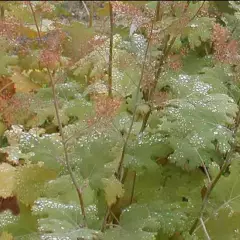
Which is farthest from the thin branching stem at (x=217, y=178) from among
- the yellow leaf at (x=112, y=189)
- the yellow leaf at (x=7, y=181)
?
the yellow leaf at (x=7, y=181)

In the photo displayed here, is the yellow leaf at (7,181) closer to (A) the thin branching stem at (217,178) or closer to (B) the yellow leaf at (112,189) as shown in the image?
(B) the yellow leaf at (112,189)

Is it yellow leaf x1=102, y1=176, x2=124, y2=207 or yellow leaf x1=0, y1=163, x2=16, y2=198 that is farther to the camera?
yellow leaf x1=0, y1=163, x2=16, y2=198

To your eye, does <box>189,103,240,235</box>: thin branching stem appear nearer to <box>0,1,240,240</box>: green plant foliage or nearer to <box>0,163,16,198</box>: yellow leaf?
<box>0,1,240,240</box>: green plant foliage

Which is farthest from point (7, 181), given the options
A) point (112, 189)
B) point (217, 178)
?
point (217, 178)

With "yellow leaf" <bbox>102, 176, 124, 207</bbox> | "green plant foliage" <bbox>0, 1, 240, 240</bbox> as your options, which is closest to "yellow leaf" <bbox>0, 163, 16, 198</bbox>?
"green plant foliage" <bbox>0, 1, 240, 240</bbox>

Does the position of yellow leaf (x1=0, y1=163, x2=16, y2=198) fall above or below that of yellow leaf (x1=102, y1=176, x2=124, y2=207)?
below

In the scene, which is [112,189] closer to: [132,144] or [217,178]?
[132,144]

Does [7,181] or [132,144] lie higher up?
[132,144]

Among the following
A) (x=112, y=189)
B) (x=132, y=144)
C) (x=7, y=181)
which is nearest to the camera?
(x=112, y=189)

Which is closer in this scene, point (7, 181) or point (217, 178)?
point (217, 178)
